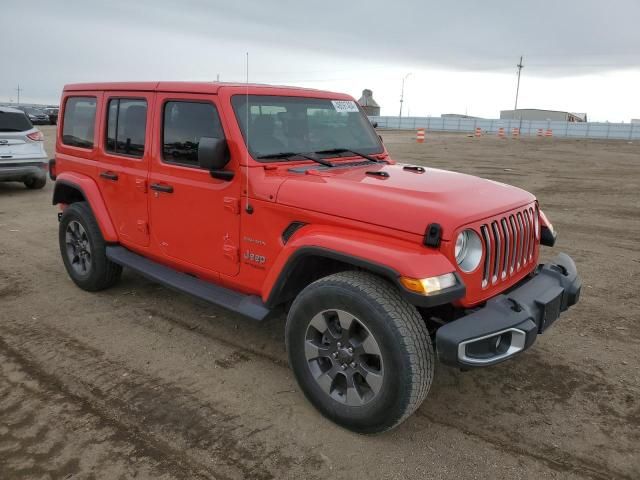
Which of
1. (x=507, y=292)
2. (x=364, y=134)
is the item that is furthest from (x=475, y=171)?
(x=507, y=292)

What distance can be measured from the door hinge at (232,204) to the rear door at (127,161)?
104 cm

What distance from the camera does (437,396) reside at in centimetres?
332

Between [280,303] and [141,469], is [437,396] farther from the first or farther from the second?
[141,469]

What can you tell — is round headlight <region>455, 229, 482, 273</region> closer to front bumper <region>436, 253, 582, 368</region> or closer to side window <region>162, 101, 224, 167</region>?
front bumper <region>436, 253, 582, 368</region>

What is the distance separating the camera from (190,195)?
371cm

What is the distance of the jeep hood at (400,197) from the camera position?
269 cm

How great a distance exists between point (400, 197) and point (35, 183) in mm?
10630

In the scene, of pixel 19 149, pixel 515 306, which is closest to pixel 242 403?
pixel 515 306

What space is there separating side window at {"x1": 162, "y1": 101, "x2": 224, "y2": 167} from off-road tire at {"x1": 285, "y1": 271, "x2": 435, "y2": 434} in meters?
1.44

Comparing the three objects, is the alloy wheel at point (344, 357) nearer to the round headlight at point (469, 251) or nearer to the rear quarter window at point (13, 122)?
the round headlight at point (469, 251)

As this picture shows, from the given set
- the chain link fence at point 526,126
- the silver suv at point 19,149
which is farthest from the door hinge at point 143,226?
the chain link fence at point 526,126

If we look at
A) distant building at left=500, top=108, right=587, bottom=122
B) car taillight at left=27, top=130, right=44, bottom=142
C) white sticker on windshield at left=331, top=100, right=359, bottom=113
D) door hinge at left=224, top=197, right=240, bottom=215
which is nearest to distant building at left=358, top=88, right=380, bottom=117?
white sticker on windshield at left=331, top=100, right=359, bottom=113

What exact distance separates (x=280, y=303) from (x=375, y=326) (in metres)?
0.88

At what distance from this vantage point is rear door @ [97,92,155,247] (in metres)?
4.16
